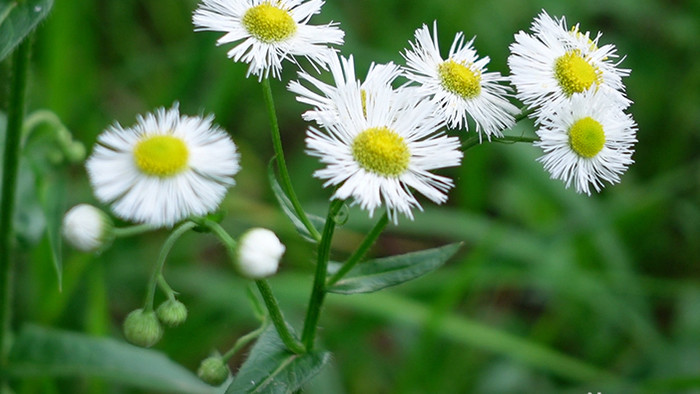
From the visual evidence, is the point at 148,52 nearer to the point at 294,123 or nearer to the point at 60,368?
the point at 294,123

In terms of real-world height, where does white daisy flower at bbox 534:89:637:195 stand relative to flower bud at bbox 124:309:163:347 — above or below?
above

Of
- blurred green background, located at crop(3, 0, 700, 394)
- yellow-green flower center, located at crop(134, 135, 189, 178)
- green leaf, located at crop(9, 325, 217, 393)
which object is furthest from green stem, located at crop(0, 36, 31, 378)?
yellow-green flower center, located at crop(134, 135, 189, 178)

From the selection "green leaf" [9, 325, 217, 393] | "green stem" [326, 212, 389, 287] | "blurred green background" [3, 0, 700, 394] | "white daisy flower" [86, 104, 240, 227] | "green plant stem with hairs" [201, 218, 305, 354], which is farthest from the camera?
"blurred green background" [3, 0, 700, 394]

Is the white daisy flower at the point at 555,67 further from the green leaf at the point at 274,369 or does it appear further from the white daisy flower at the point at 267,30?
the green leaf at the point at 274,369

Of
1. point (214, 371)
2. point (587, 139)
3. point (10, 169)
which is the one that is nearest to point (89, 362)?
point (10, 169)

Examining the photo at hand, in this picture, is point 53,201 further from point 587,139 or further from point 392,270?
point 587,139

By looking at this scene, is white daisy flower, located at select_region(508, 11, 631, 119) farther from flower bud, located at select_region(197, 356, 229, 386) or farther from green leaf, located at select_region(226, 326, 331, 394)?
flower bud, located at select_region(197, 356, 229, 386)

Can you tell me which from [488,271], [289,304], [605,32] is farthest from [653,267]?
[289,304]
